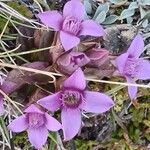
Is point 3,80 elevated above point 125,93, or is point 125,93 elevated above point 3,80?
point 3,80

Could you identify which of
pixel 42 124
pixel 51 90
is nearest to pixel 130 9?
pixel 51 90

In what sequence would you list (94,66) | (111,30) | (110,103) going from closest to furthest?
(110,103), (94,66), (111,30)

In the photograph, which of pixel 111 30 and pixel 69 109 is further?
pixel 111 30

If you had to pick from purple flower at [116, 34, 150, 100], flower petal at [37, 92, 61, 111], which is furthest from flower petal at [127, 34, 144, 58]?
flower petal at [37, 92, 61, 111]

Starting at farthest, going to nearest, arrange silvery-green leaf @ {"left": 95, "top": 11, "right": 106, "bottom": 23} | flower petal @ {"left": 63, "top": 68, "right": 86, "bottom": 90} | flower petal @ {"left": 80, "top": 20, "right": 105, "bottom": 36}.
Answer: silvery-green leaf @ {"left": 95, "top": 11, "right": 106, "bottom": 23}, flower petal @ {"left": 80, "top": 20, "right": 105, "bottom": 36}, flower petal @ {"left": 63, "top": 68, "right": 86, "bottom": 90}

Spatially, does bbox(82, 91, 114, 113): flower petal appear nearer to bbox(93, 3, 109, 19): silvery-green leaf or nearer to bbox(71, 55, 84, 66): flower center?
bbox(71, 55, 84, 66): flower center

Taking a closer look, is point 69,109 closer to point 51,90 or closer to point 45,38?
point 51,90

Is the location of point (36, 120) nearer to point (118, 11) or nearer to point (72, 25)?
point (72, 25)

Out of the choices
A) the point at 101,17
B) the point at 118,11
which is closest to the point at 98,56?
the point at 101,17
